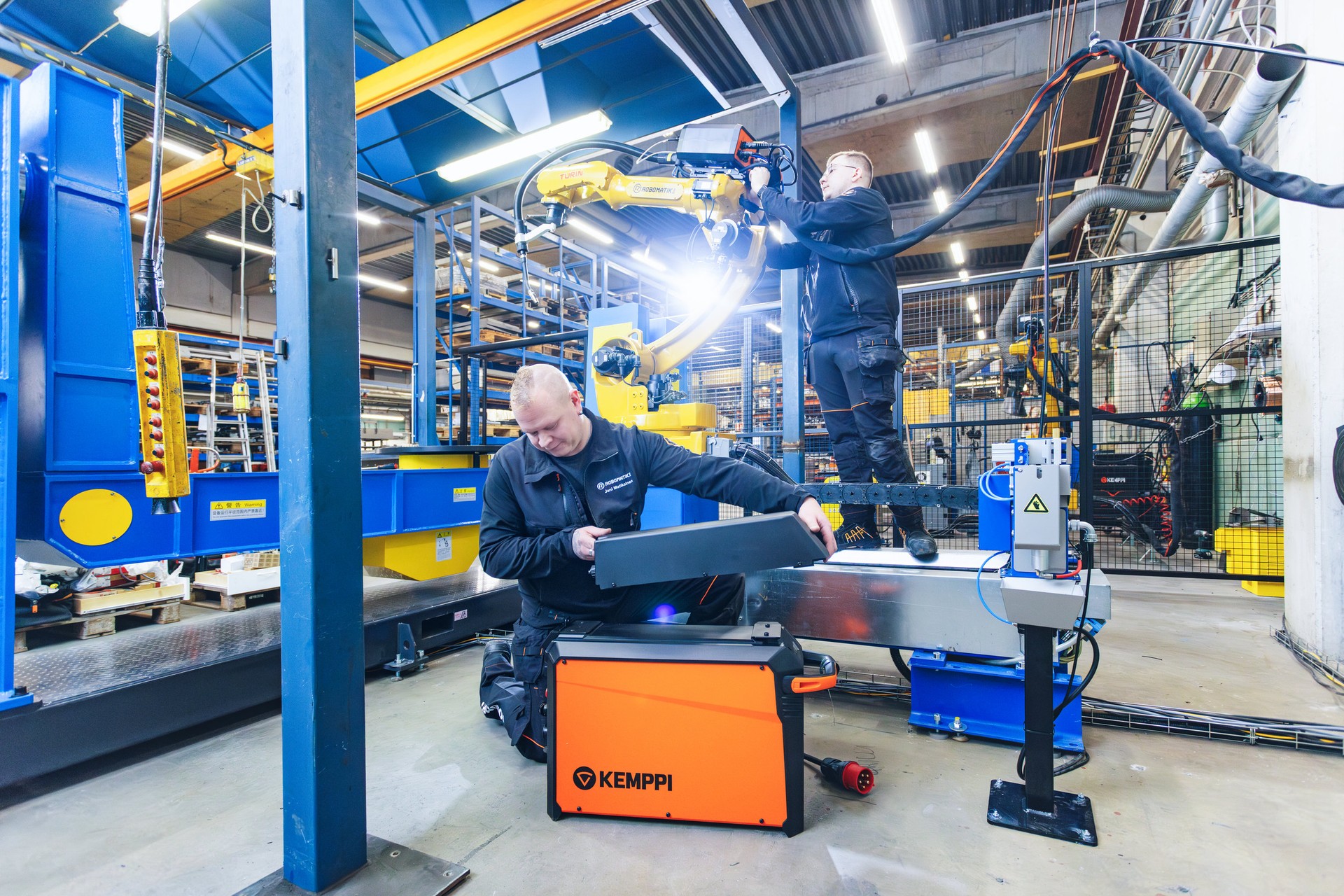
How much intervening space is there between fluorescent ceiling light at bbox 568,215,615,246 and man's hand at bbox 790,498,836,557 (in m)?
7.80

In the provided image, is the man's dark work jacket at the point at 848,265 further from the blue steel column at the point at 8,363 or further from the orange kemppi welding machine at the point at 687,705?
the blue steel column at the point at 8,363

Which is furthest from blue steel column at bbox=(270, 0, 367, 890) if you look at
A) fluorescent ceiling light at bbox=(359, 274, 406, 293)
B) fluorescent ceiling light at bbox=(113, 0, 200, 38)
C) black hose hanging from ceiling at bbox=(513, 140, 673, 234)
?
fluorescent ceiling light at bbox=(359, 274, 406, 293)

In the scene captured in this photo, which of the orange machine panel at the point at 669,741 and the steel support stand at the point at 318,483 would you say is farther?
the orange machine panel at the point at 669,741

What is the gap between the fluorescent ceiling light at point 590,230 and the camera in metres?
8.94

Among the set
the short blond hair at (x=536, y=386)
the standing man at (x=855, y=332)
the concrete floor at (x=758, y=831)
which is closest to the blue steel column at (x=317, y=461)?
the concrete floor at (x=758, y=831)

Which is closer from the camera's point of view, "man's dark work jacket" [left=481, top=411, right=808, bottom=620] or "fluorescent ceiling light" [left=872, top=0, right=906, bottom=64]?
"man's dark work jacket" [left=481, top=411, right=808, bottom=620]

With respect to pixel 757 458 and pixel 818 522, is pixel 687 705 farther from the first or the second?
pixel 757 458

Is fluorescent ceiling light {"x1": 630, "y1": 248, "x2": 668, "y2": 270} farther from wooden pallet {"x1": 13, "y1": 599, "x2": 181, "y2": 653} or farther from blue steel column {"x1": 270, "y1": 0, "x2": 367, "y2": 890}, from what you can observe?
blue steel column {"x1": 270, "y1": 0, "x2": 367, "y2": 890}

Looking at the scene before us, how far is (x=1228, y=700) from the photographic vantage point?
2549 mm

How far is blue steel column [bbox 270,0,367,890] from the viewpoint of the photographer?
143 centimetres

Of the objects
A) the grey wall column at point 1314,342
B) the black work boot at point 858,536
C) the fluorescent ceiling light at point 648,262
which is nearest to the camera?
the grey wall column at point 1314,342

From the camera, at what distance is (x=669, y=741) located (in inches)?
67.7

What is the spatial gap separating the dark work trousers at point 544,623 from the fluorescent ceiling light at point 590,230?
7.52 meters

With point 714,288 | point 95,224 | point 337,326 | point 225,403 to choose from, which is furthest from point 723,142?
point 225,403
